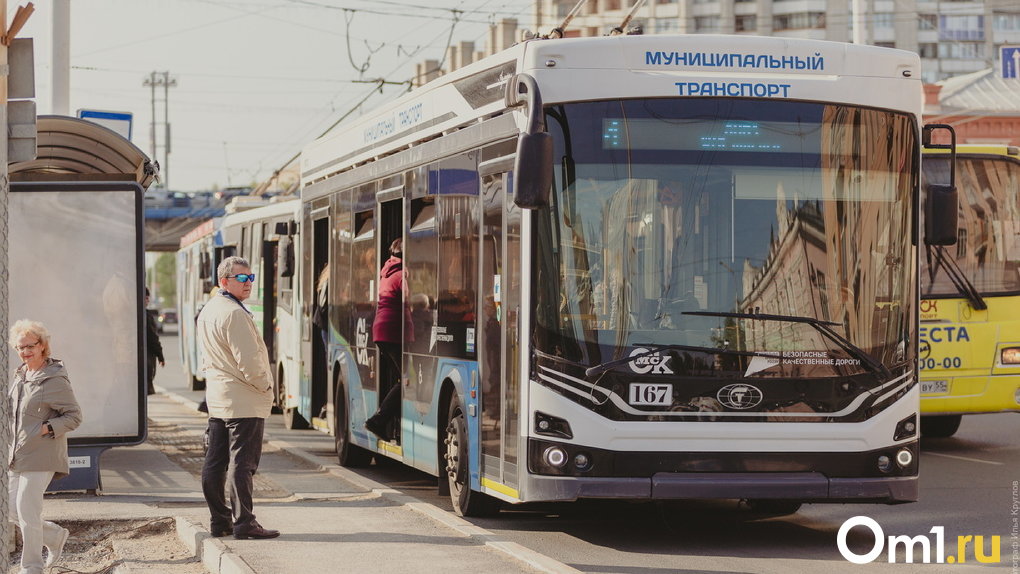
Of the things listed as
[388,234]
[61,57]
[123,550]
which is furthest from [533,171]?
[61,57]

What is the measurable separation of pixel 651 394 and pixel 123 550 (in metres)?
3.54

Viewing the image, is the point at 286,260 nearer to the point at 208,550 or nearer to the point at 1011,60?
the point at 208,550

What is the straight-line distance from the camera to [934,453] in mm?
16531

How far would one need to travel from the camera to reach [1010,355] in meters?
15.8

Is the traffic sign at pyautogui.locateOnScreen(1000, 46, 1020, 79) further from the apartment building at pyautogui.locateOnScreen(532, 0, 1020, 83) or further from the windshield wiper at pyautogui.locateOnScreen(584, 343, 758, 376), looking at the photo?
the apartment building at pyautogui.locateOnScreen(532, 0, 1020, 83)

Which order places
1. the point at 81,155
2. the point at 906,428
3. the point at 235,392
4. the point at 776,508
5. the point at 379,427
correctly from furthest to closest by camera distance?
the point at 81,155
the point at 379,427
the point at 776,508
the point at 235,392
the point at 906,428

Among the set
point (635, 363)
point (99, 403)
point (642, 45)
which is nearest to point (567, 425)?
point (635, 363)

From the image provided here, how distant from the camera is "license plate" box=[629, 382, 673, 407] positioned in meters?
9.30

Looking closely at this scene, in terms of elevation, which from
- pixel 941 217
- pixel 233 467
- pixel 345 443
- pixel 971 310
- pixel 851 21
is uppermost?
pixel 851 21

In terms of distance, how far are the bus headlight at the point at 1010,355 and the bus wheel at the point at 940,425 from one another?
87.0 inches

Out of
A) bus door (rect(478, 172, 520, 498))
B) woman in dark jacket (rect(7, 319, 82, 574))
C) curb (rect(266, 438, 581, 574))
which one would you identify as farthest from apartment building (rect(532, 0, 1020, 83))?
woman in dark jacket (rect(7, 319, 82, 574))

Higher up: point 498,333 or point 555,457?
point 498,333

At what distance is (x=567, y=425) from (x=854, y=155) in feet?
7.88

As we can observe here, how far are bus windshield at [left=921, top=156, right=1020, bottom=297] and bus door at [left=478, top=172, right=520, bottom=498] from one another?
6743 millimetres
